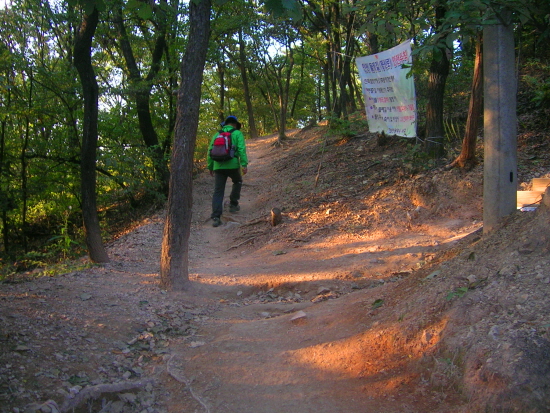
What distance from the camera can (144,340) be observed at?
14.9ft

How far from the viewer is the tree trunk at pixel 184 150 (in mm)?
5629

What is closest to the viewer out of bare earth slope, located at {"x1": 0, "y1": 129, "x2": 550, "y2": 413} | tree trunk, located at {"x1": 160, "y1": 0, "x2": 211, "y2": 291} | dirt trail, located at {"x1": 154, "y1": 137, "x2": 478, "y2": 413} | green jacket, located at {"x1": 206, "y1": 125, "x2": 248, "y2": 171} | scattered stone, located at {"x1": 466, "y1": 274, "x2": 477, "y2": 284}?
bare earth slope, located at {"x1": 0, "y1": 129, "x2": 550, "y2": 413}

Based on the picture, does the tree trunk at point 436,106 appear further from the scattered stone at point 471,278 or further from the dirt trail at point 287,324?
the scattered stone at point 471,278

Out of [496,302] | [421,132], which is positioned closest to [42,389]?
[496,302]

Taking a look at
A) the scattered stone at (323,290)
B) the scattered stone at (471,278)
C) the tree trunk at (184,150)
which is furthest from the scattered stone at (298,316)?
the tree trunk at (184,150)

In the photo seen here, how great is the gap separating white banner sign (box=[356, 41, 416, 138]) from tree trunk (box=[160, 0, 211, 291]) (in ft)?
11.1

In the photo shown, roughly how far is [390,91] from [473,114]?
1445 mm

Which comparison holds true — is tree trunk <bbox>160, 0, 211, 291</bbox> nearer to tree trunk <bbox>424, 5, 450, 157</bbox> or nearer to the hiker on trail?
the hiker on trail

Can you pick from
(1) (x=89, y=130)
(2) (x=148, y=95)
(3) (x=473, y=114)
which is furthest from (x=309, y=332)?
(2) (x=148, y=95)

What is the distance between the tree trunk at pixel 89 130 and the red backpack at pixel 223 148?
3.11 metres

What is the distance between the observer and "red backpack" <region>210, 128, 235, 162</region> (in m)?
9.75

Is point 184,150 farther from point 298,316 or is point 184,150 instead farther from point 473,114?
point 473,114

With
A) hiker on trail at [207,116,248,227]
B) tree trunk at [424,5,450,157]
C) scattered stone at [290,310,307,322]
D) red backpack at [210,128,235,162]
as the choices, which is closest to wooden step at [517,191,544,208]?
scattered stone at [290,310,307,322]

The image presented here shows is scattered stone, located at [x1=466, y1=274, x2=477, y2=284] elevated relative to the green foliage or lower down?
lower down
